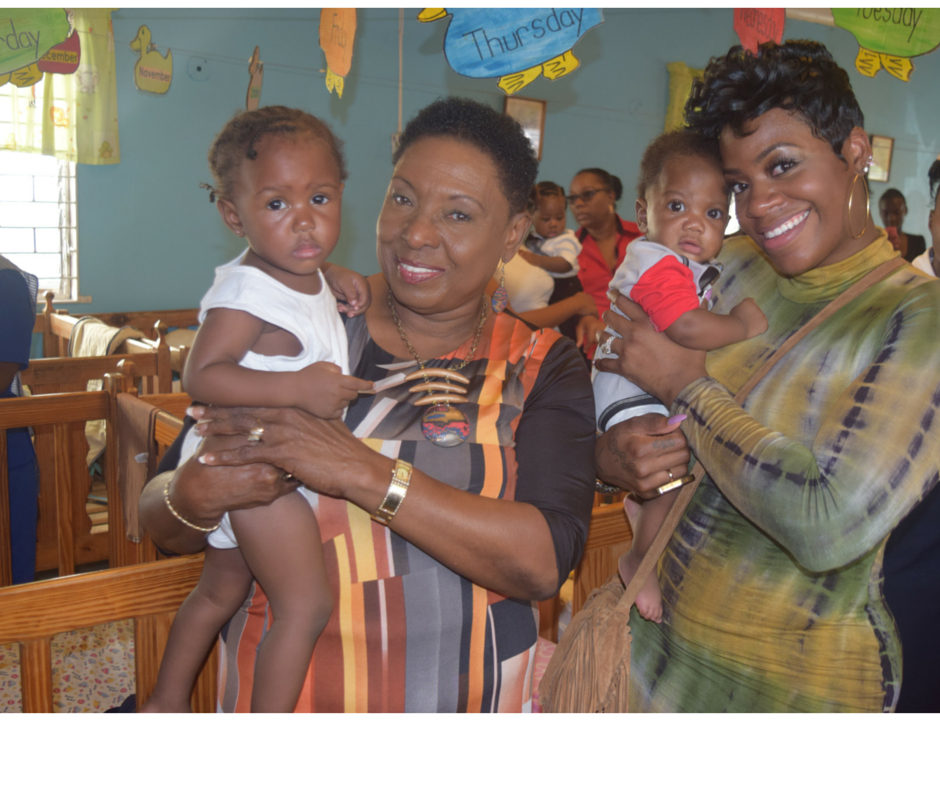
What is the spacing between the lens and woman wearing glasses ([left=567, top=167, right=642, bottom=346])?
425 centimetres

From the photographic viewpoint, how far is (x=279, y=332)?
115cm

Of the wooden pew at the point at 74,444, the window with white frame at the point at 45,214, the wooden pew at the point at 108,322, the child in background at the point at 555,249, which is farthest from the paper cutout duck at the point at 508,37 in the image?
the window with white frame at the point at 45,214

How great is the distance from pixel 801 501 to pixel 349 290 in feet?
2.59

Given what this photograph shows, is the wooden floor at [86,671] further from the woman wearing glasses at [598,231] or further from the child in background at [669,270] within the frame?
the woman wearing glasses at [598,231]

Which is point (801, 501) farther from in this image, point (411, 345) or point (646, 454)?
point (411, 345)

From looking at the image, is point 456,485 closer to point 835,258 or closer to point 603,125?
point 835,258

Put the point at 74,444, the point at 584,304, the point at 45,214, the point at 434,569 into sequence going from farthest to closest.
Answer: the point at 45,214
the point at 584,304
the point at 74,444
the point at 434,569

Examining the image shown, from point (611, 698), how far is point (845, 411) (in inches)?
27.0

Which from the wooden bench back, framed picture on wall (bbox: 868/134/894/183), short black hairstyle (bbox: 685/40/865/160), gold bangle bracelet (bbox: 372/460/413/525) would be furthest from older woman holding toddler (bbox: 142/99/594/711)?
framed picture on wall (bbox: 868/134/894/183)

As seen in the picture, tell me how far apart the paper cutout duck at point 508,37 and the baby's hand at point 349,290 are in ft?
2.71

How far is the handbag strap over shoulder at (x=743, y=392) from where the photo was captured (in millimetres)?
1236

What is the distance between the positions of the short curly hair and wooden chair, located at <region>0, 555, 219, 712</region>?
697 mm

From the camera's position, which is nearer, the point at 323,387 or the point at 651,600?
the point at 323,387

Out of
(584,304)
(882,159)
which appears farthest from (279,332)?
(882,159)
